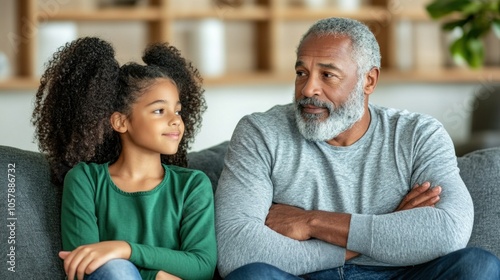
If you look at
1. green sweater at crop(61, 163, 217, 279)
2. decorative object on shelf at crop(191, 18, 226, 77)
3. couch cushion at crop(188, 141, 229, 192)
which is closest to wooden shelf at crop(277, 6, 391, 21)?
decorative object on shelf at crop(191, 18, 226, 77)

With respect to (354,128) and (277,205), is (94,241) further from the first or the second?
(354,128)

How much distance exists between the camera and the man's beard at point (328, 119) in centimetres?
259

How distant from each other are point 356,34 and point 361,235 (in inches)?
23.1

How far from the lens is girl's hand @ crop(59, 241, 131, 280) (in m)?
2.14

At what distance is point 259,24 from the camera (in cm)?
537

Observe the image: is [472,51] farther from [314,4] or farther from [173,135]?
[173,135]

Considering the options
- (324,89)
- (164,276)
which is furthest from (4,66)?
(164,276)

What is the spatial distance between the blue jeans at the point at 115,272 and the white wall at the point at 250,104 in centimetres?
240

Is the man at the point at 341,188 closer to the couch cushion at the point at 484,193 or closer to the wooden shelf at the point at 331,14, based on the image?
the couch cushion at the point at 484,193

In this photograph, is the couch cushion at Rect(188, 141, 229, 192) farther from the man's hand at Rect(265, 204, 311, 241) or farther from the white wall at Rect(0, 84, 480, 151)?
the white wall at Rect(0, 84, 480, 151)

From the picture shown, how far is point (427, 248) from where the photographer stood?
94.5 inches

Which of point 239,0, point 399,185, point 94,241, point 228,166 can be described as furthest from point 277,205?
point 239,0

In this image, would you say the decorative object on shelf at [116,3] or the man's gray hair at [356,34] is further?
the decorative object on shelf at [116,3]

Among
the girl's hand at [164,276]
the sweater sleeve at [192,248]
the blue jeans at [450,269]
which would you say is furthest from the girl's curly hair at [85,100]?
the blue jeans at [450,269]
